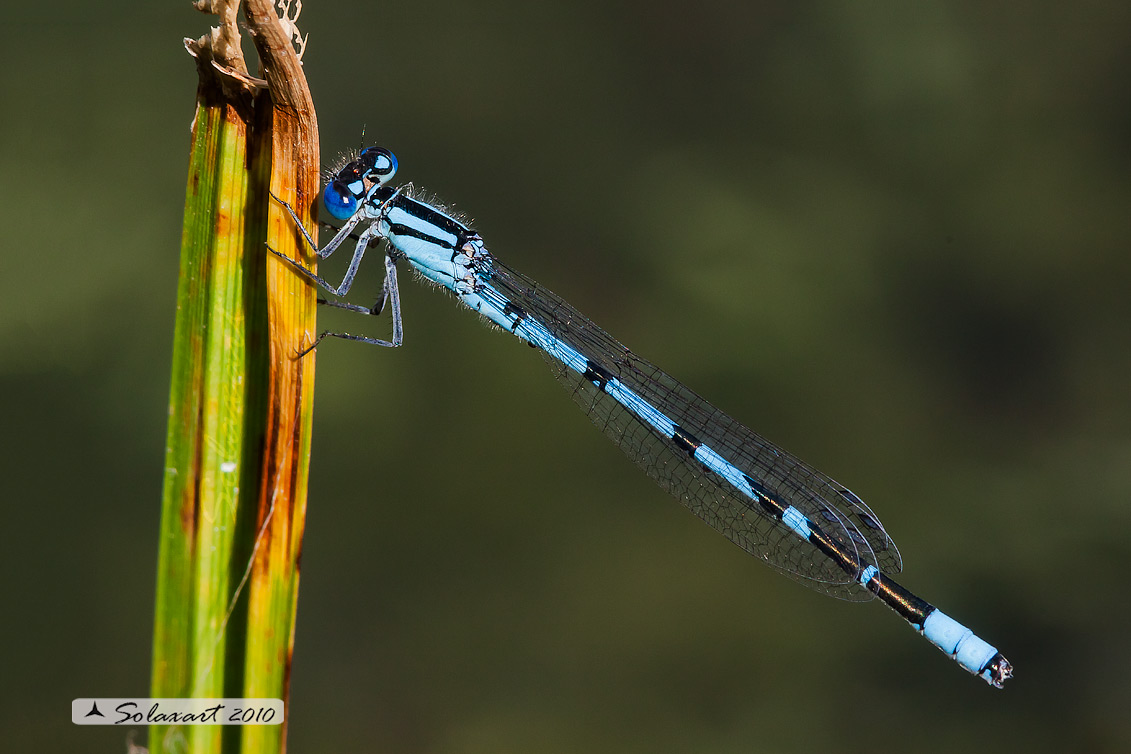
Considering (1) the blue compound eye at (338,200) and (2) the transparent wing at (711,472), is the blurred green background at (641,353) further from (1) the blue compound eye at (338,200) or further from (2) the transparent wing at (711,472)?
(1) the blue compound eye at (338,200)

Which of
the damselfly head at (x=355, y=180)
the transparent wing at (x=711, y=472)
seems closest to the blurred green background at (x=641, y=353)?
the transparent wing at (x=711, y=472)

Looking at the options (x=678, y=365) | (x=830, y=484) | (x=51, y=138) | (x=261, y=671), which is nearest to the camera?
(x=261, y=671)

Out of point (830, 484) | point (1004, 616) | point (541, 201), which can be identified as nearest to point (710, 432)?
point (830, 484)

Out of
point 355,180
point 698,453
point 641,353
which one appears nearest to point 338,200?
point 355,180

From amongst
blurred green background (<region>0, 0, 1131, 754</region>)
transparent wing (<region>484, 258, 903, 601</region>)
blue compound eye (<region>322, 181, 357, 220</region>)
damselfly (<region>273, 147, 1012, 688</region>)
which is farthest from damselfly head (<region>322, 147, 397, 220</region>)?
blurred green background (<region>0, 0, 1131, 754</region>)

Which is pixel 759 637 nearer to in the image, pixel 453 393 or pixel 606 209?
pixel 453 393

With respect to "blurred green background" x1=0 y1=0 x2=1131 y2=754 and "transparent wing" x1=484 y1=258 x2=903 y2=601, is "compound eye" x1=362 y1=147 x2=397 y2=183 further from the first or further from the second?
"blurred green background" x1=0 y1=0 x2=1131 y2=754
